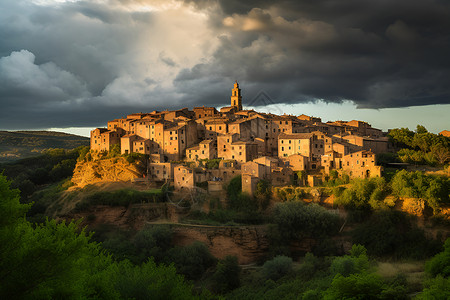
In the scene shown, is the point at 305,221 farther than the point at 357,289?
Yes

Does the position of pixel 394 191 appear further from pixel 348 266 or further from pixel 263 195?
pixel 348 266

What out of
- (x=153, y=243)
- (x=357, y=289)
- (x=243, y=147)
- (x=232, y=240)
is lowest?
(x=232, y=240)

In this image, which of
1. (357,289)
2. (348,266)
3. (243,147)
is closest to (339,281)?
(357,289)

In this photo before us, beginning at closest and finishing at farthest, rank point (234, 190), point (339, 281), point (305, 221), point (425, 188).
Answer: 1. point (339, 281)
2. point (425, 188)
3. point (305, 221)
4. point (234, 190)

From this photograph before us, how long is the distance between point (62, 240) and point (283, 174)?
30.4m

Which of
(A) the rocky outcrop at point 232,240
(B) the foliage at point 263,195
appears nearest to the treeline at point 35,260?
(A) the rocky outcrop at point 232,240

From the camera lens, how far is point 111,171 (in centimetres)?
4406

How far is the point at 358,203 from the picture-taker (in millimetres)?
33312

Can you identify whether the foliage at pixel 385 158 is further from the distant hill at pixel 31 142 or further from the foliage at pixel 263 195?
the distant hill at pixel 31 142

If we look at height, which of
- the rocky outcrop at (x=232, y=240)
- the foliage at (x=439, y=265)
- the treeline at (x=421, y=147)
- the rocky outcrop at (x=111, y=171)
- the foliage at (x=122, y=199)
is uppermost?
the treeline at (x=421, y=147)

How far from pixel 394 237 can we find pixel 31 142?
94.9 metres

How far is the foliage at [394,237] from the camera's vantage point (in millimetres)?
29581

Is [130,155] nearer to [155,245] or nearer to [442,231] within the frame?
[155,245]

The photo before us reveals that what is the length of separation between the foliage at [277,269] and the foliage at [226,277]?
2.20 m
